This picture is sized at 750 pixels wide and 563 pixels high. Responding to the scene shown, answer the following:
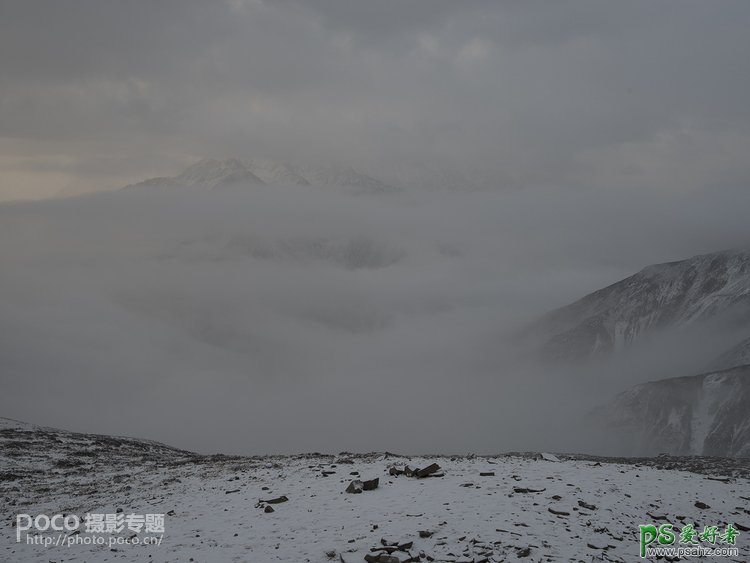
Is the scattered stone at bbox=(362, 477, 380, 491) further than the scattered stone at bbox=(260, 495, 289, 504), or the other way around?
the scattered stone at bbox=(362, 477, 380, 491)

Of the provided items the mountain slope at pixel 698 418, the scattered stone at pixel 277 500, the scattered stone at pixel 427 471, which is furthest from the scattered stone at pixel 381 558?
the mountain slope at pixel 698 418

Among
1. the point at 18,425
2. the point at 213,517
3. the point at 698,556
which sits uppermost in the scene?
the point at 18,425

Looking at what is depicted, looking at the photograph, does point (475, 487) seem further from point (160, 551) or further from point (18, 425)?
point (18, 425)

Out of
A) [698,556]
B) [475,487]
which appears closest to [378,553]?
[475,487]

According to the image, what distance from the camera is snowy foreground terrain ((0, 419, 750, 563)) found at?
20.3 metres

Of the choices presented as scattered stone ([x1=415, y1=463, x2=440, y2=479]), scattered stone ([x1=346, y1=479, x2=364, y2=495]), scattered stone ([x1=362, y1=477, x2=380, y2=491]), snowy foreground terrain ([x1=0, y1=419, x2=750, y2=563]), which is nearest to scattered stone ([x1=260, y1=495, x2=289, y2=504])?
snowy foreground terrain ([x1=0, y1=419, x2=750, y2=563])

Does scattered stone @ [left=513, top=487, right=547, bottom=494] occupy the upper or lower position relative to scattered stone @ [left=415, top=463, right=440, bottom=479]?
lower

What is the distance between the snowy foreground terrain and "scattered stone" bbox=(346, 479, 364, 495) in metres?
0.29

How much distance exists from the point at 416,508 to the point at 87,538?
1494 cm

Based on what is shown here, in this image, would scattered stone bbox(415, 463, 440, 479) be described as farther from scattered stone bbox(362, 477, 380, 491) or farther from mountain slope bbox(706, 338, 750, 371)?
mountain slope bbox(706, 338, 750, 371)

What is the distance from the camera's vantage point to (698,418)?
173250 millimetres

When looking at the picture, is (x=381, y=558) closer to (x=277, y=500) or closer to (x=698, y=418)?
(x=277, y=500)

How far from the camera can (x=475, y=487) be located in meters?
26.0

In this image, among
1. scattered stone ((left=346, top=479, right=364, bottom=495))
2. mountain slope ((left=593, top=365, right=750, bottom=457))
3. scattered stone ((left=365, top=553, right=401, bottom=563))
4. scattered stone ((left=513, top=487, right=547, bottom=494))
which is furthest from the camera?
mountain slope ((left=593, top=365, right=750, bottom=457))
